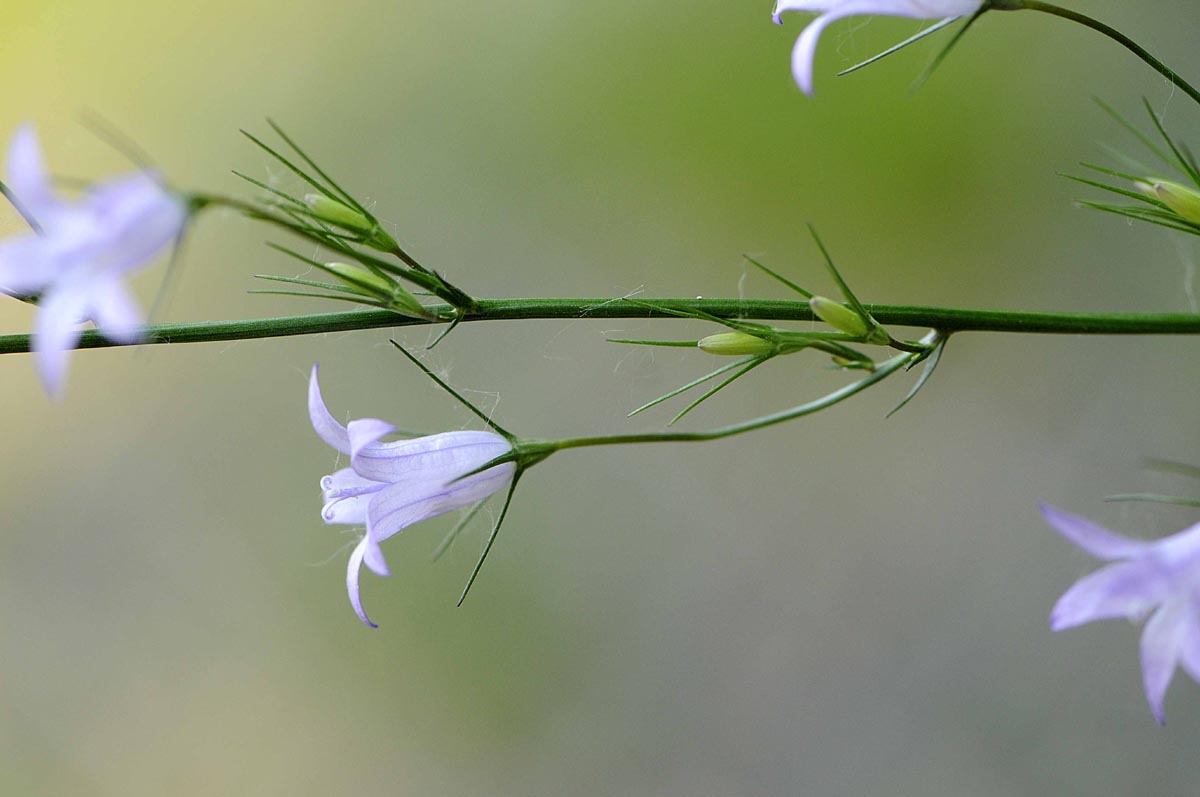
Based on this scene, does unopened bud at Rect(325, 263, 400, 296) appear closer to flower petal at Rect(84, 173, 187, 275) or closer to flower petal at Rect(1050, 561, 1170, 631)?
flower petal at Rect(84, 173, 187, 275)

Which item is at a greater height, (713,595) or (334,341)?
(334,341)

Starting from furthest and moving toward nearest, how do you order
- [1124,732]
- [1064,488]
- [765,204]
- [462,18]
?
[462,18] → [765,204] → [1064,488] → [1124,732]

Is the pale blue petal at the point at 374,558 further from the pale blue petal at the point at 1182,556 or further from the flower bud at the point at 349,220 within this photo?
the pale blue petal at the point at 1182,556

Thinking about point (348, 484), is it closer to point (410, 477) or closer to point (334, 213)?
point (410, 477)

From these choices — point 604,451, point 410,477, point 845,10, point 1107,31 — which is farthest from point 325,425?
point 604,451

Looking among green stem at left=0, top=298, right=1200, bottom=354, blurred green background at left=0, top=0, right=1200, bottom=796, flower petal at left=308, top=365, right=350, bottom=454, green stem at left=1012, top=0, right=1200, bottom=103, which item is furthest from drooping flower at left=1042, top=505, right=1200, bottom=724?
blurred green background at left=0, top=0, right=1200, bottom=796

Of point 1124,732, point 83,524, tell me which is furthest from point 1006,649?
point 83,524

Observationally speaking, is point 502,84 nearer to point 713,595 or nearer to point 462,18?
point 462,18
